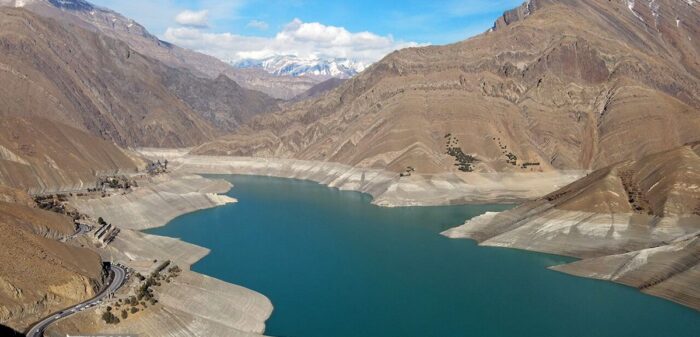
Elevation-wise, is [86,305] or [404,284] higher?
[404,284]

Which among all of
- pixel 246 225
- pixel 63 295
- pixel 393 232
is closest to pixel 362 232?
pixel 393 232

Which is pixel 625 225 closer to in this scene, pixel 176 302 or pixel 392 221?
pixel 392 221

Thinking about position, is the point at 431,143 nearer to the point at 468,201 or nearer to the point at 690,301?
the point at 468,201

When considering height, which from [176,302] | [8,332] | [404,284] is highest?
[404,284]

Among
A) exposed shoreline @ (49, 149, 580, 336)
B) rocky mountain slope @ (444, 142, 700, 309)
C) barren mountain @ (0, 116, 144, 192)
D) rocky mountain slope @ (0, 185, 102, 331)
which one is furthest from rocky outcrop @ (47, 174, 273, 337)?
rocky mountain slope @ (444, 142, 700, 309)

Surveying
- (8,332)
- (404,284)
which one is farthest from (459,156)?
(8,332)

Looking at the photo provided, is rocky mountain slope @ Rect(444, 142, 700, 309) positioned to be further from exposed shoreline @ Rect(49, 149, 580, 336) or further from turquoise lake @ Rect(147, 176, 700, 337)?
exposed shoreline @ Rect(49, 149, 580, 336)

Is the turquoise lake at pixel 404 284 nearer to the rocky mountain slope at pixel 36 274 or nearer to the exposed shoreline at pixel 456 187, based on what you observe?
the rocky mountain slope at pixel 36 274
